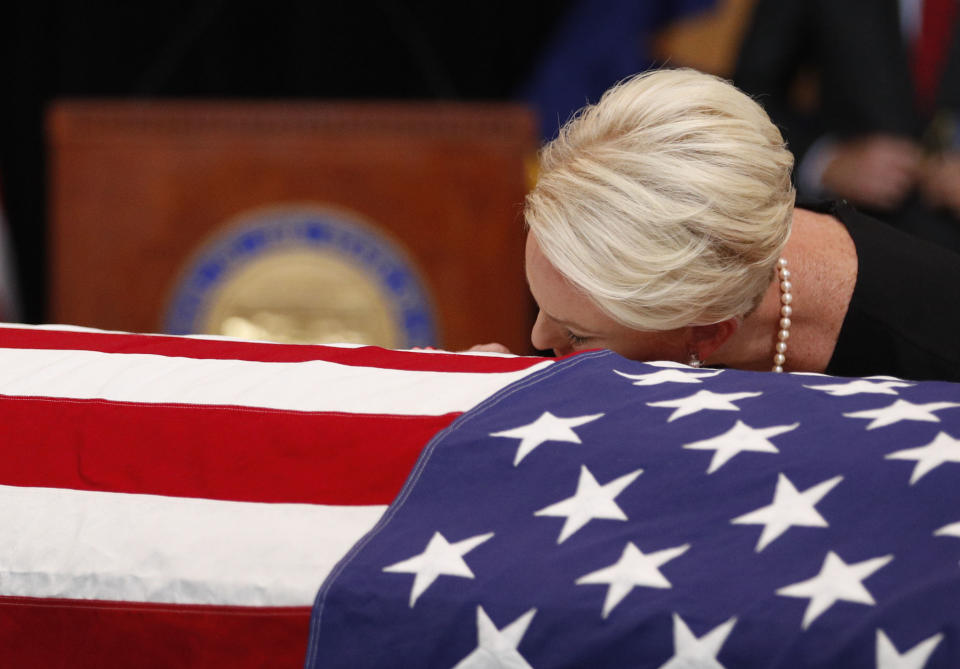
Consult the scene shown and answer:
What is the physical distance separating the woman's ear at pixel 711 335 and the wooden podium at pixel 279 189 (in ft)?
3.73

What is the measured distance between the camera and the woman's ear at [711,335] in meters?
1.28

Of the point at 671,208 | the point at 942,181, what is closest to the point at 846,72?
the point at 942,181

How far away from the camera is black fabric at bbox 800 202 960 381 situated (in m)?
1.34

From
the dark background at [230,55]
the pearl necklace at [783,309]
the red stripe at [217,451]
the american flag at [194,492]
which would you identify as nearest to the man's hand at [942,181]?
the pearl necklace at [783,309]

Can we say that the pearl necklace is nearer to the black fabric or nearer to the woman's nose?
the black fabric

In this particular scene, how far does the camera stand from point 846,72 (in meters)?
2.35

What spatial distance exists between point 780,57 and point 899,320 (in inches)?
47.8

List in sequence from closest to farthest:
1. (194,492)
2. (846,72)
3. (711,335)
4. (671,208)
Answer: (194,492), (671,208), (711,335), (846,72)

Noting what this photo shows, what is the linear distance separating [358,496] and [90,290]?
1636 millimetres

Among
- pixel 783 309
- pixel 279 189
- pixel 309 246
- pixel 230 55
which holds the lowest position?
pixel 309 246

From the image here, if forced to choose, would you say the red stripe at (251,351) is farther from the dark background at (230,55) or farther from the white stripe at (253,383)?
the dark background at (230,55)

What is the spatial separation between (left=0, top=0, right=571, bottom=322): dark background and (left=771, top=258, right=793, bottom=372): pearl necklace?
192cm

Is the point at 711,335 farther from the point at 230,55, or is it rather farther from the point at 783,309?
the point at 230,55

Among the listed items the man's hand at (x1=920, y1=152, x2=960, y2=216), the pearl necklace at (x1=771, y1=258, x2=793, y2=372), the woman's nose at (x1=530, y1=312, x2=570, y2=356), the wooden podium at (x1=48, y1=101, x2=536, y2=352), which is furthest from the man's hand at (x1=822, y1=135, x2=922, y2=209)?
the woman's nose at (x1=530, y1=312, x2=570, y2=356)
